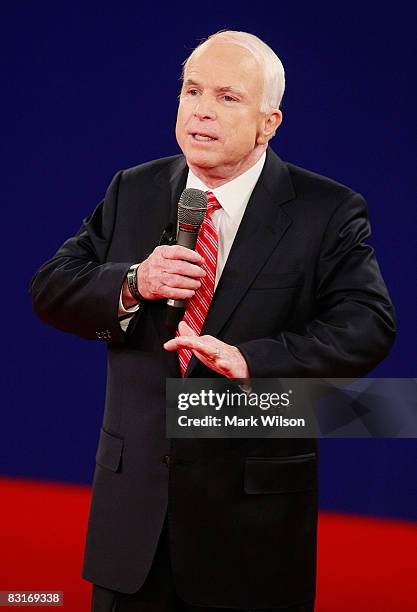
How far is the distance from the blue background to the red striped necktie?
1.69 m

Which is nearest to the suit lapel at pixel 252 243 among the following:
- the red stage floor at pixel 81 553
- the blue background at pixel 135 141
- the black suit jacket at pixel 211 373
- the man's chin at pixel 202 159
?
the black suit jacket at pixel 211 373

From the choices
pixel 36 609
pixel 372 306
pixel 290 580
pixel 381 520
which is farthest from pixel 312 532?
pixel 381 520

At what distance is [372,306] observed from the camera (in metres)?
1.71

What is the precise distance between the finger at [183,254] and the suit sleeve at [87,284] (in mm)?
159

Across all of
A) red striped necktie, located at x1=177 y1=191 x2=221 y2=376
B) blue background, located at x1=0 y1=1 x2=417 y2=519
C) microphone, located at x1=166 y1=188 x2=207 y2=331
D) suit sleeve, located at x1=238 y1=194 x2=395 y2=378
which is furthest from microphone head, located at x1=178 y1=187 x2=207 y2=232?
blue background, located at x1=0 y1=1 x2=417 y2=519

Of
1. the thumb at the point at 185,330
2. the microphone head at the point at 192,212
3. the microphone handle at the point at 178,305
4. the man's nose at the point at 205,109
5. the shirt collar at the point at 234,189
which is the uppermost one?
the man's nose at the point at 205,109

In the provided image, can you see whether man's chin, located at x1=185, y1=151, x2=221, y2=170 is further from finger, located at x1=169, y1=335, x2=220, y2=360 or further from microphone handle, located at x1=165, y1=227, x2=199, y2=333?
finger, located at x1=169, y1=335, x2=220, y2=360

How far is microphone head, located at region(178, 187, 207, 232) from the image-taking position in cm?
161

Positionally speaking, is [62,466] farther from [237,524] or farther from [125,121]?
[237,524]

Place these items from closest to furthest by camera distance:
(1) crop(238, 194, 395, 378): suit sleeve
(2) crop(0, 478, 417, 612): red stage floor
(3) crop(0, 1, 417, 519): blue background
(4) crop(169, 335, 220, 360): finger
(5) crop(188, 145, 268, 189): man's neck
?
(4) crop(169, 335, 220, 360): finger < (1) crop(238, 194, 395, 378): suit sleeve < (5) crop(188, 145, 268, 189): man's neck < (2) crop(0, 478, 417, 612): red stage floor < (3) crop(0, 1, 417, 519): blue background

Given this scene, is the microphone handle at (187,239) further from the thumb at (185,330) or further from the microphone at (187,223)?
the thumb at (185,330)

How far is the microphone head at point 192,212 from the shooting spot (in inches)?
63.5

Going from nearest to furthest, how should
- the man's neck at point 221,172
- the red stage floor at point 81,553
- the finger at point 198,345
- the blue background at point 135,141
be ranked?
1. the finger at point 198,345
2. the man's neck at point 221,172
3. the red stage floor at point 81,553
4. the blue background at point 135,141

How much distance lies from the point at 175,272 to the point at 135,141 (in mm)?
2086
